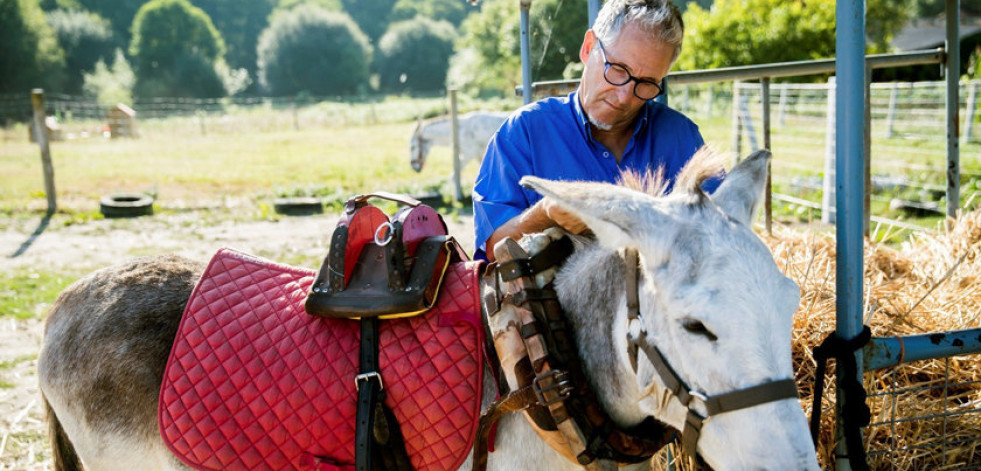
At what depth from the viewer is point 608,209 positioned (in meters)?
1.41

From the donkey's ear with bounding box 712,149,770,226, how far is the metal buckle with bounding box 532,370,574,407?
0.53 meters

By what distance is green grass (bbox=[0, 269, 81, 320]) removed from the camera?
20.5 feet

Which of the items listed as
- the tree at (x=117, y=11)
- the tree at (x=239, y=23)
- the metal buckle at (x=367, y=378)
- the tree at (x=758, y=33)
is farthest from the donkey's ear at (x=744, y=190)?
the tree at (x=239, y=23)

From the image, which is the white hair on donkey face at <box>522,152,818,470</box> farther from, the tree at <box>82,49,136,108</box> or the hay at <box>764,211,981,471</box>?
the tree at <box>82,49,136,108</box>

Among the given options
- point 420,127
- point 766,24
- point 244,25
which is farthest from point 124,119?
point 244,25

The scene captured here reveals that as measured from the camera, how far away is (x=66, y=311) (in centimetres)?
222

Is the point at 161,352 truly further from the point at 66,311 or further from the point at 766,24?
the point at 766,24

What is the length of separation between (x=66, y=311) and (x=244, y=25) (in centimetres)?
10536

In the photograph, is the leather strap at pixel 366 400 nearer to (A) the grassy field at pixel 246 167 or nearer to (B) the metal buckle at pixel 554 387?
(B) the metal buckle at pixel 554 387

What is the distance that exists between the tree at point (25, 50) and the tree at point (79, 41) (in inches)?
238

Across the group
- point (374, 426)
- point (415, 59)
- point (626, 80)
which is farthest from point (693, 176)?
point (415, 59)

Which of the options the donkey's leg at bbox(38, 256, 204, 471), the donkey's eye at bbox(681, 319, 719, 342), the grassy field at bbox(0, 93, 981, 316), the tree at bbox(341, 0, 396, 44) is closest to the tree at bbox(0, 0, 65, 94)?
the grassy field at bbox(0, 93, 981, 316)

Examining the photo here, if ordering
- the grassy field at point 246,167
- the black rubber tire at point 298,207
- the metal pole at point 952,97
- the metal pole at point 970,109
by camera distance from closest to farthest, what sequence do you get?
the metal pole at point 952,97 < the grassy field at point 246,167 < the black rubber tire at point 298,207 < the metal pole at point 970,109

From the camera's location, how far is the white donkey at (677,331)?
1.28 metres
